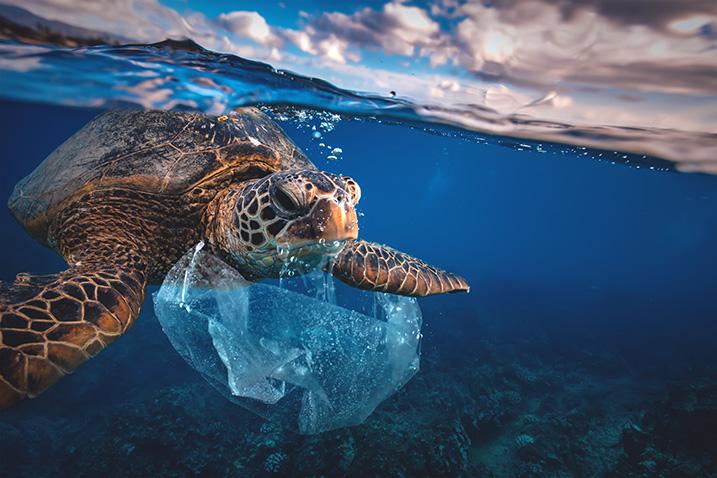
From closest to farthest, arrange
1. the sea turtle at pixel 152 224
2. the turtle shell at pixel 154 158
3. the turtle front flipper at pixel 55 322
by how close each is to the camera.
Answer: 1. the turtle front flipper at pixel 55 322
2. the sea turtle at pixel 152 224
3. the turtle shell at pixel 154 158

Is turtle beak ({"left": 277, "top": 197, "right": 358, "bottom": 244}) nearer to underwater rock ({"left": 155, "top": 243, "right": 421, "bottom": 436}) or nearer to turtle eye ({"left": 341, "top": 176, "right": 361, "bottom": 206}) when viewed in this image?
turtle eye ({"left": 341, "top": 176, "right": 361, "bottom": 206})

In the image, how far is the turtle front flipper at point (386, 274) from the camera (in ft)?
11.0

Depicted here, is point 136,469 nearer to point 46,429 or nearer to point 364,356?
point 46,429

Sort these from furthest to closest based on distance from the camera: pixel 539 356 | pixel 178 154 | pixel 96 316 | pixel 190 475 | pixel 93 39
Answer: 1. pixel 539 356
2. pixel 190 475
3. pixel 93 39
4. pixel 178 154
5. pixel 96 316

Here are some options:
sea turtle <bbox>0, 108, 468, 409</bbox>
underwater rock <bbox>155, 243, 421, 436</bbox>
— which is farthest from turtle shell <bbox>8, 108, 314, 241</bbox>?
underwater rock <bbox>155, 243, 421, 436</bbox>

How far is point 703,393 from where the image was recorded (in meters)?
6.43

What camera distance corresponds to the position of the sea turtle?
78.1 inches

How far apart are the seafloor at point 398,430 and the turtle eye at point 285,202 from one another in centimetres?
321

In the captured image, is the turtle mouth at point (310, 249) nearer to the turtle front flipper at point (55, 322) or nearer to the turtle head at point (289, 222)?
the turtle head at point (289, 222)

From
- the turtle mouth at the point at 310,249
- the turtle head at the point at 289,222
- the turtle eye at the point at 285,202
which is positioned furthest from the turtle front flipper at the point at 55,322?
the turtle eye at the point at 285,202

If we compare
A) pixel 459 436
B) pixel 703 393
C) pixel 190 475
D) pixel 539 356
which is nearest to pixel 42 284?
pixel 190 475

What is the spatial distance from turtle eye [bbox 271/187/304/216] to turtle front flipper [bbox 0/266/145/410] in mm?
1143

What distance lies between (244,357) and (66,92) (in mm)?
6754

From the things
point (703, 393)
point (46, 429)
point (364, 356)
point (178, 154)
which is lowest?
point (46, 429)
